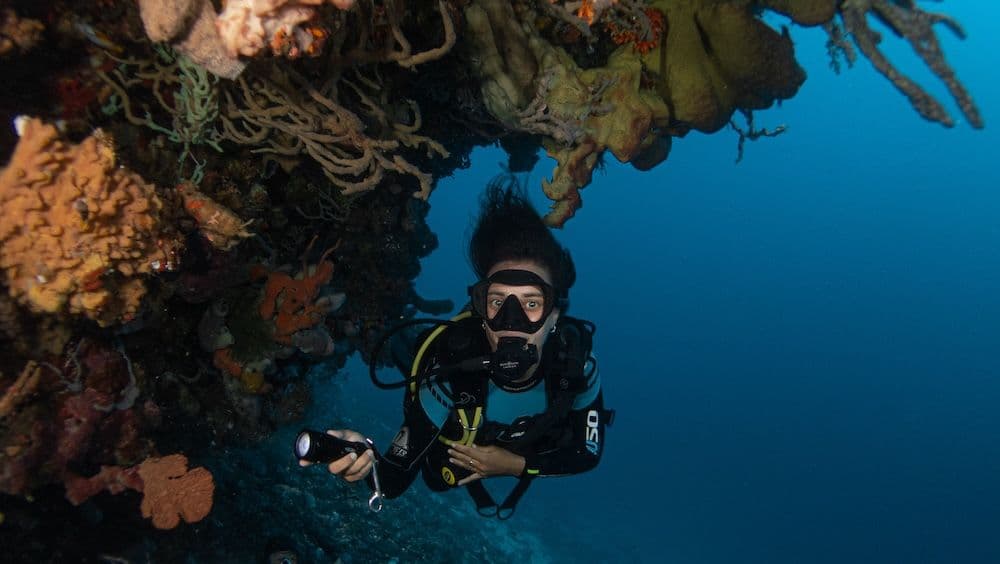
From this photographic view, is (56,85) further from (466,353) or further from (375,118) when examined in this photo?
(466,353)

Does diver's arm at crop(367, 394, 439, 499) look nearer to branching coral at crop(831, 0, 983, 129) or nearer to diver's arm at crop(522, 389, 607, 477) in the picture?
diver's arm at crop(522, 389, 607, 477)

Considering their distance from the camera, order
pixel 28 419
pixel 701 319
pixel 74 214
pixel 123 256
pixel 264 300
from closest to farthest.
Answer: pixel 74 214 → pixel 123 256 → pixel 28 419 → pixel 264 300 → pixel 701 319

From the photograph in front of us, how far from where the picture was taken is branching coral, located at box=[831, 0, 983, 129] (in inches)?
105

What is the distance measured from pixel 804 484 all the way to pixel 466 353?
207 ft

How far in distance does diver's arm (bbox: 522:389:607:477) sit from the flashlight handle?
5.69ft

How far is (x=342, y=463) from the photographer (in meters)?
3.01

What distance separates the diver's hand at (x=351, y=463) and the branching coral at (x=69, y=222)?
1356 millimetres

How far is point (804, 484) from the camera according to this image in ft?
179

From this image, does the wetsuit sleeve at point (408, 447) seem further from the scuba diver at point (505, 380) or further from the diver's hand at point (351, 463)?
the diver's hand at point (351, 463)

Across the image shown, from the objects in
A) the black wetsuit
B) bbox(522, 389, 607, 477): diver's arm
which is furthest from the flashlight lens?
bbox(522, 389, 607, 477): diver's arm

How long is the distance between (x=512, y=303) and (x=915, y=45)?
288 cm

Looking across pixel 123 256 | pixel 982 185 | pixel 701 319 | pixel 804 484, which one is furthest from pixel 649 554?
pixel 982 185

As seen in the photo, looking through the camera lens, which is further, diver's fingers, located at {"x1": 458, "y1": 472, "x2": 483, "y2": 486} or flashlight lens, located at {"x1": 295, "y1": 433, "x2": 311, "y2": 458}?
diver's fingers, located at {"x1": 458, "y1": 472, "x2": 483, "y2": 486}

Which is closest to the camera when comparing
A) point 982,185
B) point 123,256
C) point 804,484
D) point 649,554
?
point 123,256
